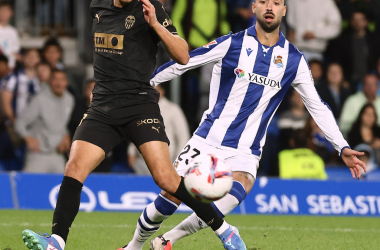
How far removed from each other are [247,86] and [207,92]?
4996 mm

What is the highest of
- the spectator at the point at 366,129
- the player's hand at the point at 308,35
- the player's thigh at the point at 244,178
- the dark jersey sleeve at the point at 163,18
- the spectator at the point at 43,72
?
the dark jersey sleeve at the point at 163,18

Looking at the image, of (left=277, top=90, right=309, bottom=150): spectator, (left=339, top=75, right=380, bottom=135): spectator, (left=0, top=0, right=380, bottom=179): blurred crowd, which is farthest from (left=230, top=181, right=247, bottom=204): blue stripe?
(left=339, top=75, right=380, bottom=135): spectator

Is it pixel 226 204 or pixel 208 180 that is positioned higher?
pixel 208 180

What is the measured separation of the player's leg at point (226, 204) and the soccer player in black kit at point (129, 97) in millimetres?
343

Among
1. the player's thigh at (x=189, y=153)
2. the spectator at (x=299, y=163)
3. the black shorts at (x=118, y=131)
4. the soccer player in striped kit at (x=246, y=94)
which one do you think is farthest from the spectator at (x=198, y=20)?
the black shorts at (x=118, y=131)

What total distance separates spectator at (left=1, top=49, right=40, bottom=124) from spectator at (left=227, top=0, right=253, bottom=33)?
3.26m

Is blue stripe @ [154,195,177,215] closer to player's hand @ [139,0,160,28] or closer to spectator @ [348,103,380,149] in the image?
player's hand @ [139,0,160,28]

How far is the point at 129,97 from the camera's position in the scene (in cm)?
500

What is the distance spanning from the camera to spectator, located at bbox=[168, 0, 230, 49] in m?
10.3

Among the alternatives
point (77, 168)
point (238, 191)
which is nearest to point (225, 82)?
point (238, 191)

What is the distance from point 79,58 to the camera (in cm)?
1159

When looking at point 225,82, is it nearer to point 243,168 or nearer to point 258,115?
point 258,115

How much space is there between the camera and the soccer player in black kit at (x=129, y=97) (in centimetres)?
490

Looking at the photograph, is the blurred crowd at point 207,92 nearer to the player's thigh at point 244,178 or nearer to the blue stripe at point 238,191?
the player's thigh at point 244,178
